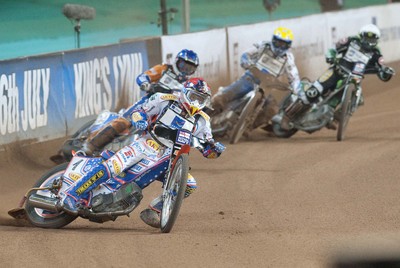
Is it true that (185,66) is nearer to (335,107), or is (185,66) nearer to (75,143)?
(75,143)

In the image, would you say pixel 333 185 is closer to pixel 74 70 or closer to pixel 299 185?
pixel 299 185

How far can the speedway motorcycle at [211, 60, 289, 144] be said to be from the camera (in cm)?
1469

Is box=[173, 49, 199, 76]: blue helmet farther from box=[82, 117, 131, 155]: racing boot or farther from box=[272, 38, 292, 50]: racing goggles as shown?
box=[272, 38, 292, 50]: racing goggles

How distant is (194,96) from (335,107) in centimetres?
708

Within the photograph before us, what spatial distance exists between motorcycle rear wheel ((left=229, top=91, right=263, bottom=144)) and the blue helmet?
2.74 metres

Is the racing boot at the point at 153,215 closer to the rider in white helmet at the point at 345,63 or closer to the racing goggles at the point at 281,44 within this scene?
the racing goggles at the point at 281,44

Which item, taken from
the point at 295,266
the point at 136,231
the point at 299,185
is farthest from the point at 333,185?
the point at 295,266

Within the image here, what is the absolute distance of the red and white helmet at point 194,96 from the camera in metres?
8.49

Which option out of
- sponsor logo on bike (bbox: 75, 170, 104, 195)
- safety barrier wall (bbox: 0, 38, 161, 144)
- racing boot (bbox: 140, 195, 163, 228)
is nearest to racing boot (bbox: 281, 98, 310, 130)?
safety barrier wall (bbox: 0, 38, 161, 144)

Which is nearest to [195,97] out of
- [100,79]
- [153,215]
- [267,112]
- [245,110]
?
[153,215]

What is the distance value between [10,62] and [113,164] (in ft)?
16.0

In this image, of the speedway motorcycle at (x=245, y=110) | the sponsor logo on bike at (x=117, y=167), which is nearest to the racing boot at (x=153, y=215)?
the sponsor logo on bike at (x=117, y=167)

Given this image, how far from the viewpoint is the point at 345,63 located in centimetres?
1504

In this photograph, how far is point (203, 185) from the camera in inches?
461
